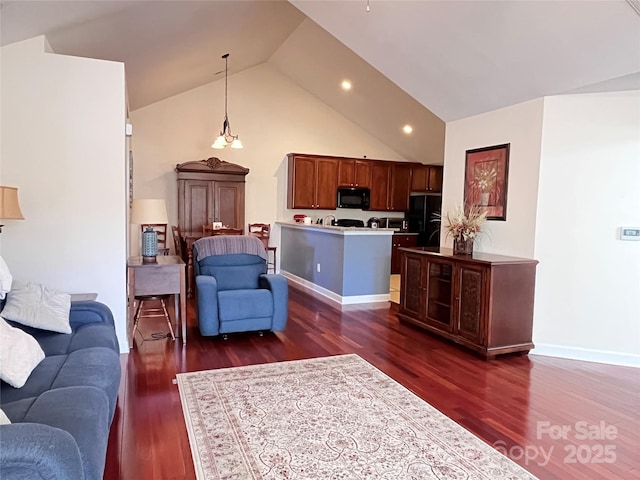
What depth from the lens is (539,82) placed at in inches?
145

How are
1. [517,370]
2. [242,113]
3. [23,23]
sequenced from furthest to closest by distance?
[242,113], [517,370], [23,23]

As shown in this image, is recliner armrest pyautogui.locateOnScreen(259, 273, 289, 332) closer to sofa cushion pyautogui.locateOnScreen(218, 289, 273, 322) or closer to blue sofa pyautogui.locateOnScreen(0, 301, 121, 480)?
sofa cushion pyautogui.locateOnScreen(218, 289, 273, 322)

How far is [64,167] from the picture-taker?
11.3ft

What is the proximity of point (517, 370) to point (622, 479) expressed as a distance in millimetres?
1435

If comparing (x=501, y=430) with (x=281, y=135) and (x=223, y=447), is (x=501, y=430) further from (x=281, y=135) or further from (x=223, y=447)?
(x=281, y=135)

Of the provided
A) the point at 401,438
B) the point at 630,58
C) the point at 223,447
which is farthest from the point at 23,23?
the point at 630,58

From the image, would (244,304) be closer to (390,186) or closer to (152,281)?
(152,281)

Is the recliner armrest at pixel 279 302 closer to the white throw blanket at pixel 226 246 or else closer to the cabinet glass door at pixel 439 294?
the white throw blanket at pixel 226 246

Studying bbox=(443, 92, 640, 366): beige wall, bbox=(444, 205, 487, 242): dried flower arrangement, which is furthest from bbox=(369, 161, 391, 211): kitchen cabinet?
bbox=(443, 92, 640, 366): beige wall

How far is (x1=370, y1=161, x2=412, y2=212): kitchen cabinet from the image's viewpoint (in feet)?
26.6

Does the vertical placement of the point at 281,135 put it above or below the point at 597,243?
above

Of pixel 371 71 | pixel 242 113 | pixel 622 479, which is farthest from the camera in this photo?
pixel 242 113

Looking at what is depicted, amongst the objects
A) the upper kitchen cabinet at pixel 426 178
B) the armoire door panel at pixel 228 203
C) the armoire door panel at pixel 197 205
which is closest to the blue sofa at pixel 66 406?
the armoire door panel at pixel 197 205

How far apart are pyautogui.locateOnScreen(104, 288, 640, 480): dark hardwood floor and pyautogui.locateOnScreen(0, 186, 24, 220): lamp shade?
4.50 ft
